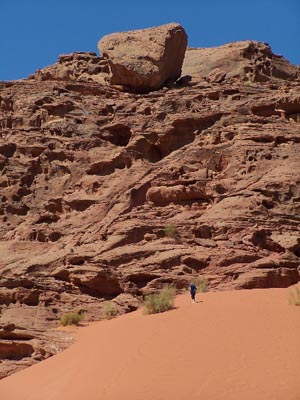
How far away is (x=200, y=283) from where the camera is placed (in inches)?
977

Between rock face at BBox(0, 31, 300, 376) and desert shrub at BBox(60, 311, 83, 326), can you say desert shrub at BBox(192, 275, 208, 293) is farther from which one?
desert shrub at BBox(60, 311, 83, 326)

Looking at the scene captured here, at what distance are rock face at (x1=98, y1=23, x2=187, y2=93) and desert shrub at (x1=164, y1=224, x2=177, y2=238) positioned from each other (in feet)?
43.9

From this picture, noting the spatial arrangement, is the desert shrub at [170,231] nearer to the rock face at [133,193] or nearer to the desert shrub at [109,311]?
the rock face at [133,193]

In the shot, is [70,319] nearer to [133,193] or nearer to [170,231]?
[170,231]

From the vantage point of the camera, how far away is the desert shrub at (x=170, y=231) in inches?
1064

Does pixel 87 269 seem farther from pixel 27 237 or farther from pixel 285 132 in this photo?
pixel 285 132

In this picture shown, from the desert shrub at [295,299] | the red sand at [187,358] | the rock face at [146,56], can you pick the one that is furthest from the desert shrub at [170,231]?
the rock face at [146,56]

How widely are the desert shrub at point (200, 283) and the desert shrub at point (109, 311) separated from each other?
2.72 m

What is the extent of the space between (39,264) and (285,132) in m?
11.3

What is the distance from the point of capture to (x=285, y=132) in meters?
31.0

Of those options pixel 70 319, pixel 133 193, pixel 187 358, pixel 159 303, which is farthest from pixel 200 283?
pixel 187 358

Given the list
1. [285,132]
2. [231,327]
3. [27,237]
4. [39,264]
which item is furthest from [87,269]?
[285,132]

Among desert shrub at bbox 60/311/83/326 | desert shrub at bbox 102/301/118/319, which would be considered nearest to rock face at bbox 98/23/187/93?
desert shrub at bbox 102/301/118/319

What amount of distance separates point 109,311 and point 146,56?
17.9m
